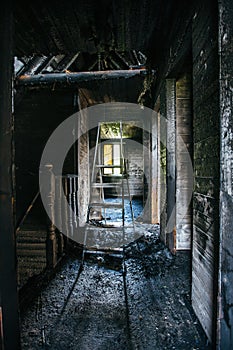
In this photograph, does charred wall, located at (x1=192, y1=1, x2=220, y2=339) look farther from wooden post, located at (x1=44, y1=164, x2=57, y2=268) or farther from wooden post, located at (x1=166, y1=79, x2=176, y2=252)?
wooden post, located at (x1=44, y1=164, x2=57, y2=268)

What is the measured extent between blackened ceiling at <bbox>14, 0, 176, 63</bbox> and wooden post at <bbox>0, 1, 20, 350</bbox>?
118cm

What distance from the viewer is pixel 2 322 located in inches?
41.1

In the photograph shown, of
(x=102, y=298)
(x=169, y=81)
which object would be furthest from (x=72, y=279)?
(x=169, y=81)

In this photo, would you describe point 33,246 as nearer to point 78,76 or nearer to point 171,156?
point 171,156

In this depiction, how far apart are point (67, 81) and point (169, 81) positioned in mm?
1675

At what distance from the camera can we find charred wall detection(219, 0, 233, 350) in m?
1.17

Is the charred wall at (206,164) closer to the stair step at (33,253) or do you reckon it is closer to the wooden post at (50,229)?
the wooden post at (50,229)

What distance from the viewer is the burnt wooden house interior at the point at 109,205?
117 cm

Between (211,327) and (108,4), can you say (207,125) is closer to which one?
(211,327)

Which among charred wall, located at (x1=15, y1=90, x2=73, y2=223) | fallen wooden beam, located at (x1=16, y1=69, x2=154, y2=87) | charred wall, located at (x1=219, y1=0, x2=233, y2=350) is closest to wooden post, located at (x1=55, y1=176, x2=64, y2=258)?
charred wall, located at (x1=15, y1=90, x2=73, y2=223)

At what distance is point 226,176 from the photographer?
3.89 ft

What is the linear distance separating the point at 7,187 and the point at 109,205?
7.59 feet

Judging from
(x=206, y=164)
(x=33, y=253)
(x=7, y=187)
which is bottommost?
(x=33, y=253)

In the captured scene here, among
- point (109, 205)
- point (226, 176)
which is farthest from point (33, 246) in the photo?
point (226, 176)
